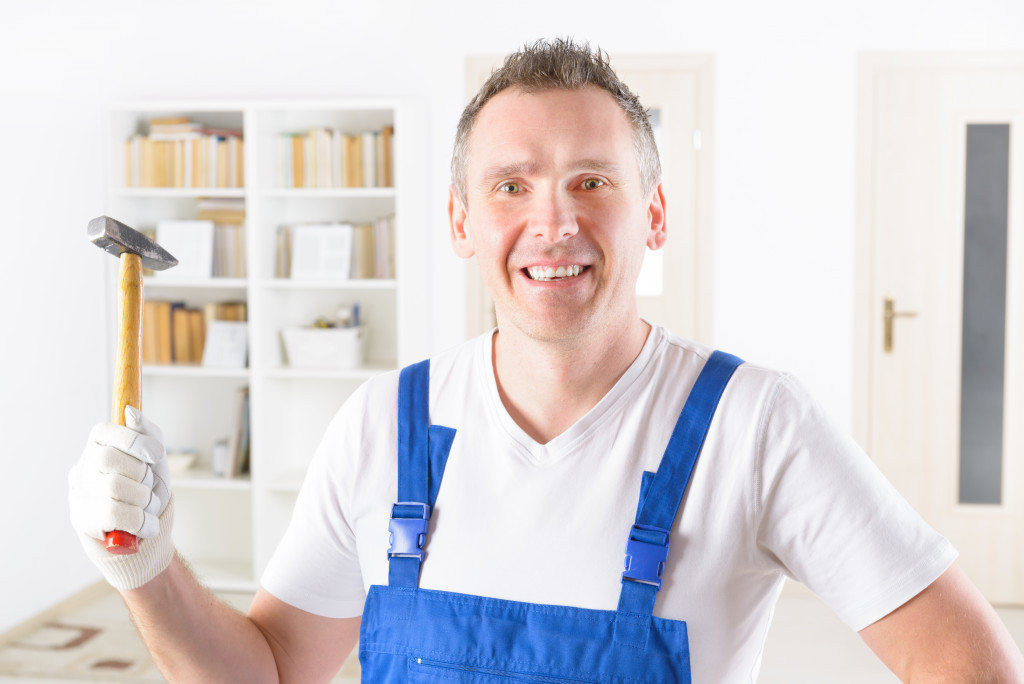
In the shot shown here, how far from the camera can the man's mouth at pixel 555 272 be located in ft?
3.81

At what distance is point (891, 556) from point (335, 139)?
340 centimetres

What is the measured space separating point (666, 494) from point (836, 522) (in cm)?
19

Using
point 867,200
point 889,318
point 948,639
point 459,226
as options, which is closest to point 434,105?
point 867,200

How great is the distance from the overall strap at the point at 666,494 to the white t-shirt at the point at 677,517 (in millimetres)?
16

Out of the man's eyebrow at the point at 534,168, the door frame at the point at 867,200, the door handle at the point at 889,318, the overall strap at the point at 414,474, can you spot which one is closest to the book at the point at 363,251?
the door frame at the point at 867,200

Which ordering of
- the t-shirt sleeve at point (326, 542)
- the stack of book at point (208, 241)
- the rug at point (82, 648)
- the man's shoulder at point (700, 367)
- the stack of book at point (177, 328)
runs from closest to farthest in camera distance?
the man's shoulder at point (700, 367) < the t-shirt sleeve at point (326, 542) < the rug at point (82, 648) < the stack of book at point (208, 241) < the stack of book at point (177, 328)

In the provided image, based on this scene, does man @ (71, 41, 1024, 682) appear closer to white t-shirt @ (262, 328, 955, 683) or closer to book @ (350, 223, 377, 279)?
white t-shirt @ (262, 328, 955, 683)

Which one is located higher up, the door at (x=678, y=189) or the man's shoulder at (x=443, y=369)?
the door at (x=678, y=189)

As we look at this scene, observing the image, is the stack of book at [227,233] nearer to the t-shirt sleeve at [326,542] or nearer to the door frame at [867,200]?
the door frame at [867,200]

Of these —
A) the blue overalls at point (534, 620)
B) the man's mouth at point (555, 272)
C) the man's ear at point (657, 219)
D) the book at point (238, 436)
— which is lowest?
the book at point (238, 436)

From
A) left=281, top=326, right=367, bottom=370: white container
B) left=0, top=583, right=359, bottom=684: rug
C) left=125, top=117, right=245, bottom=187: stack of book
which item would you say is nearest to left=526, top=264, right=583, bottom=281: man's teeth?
left=0, top=583, right=359, bottom=684: rug

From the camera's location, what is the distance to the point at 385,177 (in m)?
4.06

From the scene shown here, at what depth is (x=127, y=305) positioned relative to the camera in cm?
119

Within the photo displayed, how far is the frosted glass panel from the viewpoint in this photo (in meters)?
3.99
